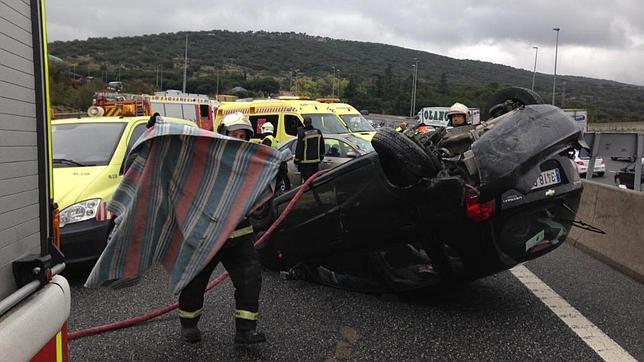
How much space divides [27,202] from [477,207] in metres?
2.46

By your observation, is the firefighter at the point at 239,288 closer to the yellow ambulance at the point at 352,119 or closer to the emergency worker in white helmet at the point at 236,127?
the emergency worker in white helmet at the point at 236,127

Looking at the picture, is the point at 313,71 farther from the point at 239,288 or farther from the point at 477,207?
the point at 477,207

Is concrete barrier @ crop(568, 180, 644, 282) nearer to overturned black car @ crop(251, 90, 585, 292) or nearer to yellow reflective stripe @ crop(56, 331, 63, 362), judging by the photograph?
overturned black car @ crop(251, 90, 585, 292)

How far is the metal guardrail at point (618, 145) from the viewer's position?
27.6 feet

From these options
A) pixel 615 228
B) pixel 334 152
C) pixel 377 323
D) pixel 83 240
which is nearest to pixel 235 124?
pixel 377 323

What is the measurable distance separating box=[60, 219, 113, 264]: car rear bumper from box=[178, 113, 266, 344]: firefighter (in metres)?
1.80

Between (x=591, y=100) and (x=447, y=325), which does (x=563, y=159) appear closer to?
(x=447, y=325)

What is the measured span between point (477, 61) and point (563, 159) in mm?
122218

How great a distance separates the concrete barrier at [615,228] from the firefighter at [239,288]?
12.3ft

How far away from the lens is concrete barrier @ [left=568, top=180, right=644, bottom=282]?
209 inches

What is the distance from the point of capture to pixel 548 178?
3.70m

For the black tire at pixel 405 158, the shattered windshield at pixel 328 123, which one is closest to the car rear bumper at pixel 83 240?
the black tire at pixel 405 158

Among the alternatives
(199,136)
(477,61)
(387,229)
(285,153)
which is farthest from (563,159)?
(477,61)

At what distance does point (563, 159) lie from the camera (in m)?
3.86
